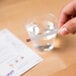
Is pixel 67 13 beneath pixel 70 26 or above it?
above

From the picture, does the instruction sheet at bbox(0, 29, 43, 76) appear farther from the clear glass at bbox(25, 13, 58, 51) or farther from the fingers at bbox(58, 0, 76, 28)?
the fingers at bbox(58, 0, 76, 28)

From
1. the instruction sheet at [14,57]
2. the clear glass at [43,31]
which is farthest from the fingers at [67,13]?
the instruction sheet at [14,57]

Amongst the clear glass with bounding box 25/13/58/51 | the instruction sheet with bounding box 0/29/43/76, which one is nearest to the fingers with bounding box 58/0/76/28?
the clear glass with bounding box 25/13/58/51

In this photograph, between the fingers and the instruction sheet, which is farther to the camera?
the fingers

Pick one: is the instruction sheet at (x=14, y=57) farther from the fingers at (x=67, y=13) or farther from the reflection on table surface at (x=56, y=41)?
the fingers at (x=67, y=13)

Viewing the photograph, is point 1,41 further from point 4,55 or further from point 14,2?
point 14,2

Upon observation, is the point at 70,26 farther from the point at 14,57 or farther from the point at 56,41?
the point at 14,57

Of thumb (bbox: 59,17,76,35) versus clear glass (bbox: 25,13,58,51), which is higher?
clear glass (bbox: 25,13,58,51)

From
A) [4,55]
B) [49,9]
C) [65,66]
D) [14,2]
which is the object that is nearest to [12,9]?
[14,2]

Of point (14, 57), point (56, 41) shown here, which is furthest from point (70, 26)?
point (14, 57)
